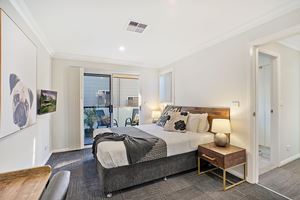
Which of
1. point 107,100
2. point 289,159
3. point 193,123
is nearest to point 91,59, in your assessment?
point 107,100

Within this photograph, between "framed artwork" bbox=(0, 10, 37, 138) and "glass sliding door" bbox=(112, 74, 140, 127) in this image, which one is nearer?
"framed artwork" bbox=(0, 10, 37, 138)

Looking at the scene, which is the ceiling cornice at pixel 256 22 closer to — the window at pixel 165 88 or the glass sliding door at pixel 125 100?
the window at pixel 165 88

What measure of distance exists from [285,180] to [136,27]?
349cm

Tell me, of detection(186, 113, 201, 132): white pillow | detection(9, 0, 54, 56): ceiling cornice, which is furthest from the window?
detection(9, 0, 54, 56): ceiling cornice

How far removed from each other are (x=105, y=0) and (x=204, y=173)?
306cm

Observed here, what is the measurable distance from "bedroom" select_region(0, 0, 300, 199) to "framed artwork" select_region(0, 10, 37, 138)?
0.52 ft

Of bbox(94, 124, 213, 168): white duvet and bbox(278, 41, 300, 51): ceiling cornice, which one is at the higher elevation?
bbox(278, 41, 300, 51): ceiling cornice

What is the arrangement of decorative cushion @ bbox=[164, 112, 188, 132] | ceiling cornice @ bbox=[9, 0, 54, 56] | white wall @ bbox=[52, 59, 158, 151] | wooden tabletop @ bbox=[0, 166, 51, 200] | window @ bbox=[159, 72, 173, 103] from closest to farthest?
1. wooden tabletop @ bbox=[0, 166, 51, 200]
2. ceiling cornice @ bbox=[9, 0, 54, 56]
3. decorative cushion @ bbox=[164, 112, 188, 132]
4. white wall @ bbox=[52, 59, 158, 151]
5. window @ bbox=[159, 72, 173, 103]

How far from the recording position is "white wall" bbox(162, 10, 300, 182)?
2.27 metres

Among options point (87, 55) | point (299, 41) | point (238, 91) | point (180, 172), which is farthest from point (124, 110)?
point (299, 41)

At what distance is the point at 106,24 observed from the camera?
7.70 feet

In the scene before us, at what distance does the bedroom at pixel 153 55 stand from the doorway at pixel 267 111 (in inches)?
18.4

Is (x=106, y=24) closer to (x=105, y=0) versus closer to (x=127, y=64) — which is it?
(x=105, y=0)

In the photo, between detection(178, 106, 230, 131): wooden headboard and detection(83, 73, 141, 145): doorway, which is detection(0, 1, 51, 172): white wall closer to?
detection(83, 73, 141, 145): doorway
